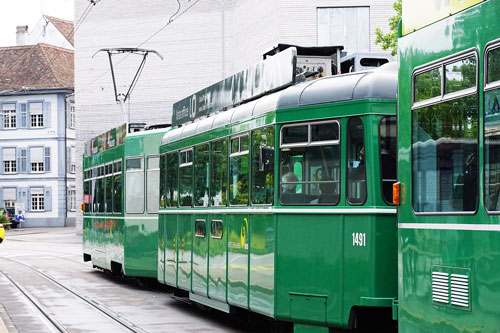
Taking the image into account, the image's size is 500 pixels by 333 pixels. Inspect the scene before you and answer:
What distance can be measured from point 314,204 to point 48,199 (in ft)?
198

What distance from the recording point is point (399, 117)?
7480mm

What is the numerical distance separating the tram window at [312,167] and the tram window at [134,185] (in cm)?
848

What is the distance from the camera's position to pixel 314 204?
29.8ft

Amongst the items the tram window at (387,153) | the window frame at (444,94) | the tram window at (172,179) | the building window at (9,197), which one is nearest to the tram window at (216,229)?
the tram window at (172,179)

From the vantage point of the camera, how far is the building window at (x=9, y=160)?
68.4 meters

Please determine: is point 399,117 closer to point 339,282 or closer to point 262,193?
point 339,282

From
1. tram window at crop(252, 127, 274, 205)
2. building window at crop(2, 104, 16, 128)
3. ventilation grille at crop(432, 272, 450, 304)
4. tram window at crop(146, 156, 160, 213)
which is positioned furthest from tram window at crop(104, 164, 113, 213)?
building window at crop(2, 104, 16, 128)

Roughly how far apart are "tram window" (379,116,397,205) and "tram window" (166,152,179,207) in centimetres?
575

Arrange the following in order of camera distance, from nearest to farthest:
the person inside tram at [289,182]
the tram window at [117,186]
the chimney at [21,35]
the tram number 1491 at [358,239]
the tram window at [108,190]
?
1. the tram number 1491 at [358,239]
2. the person inside tram at [289,182]
3. the tram window at [117,186]
4. the tram window at [108,190]
5. the chimney at [21,35]

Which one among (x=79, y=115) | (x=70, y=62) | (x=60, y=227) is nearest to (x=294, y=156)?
(x=79, y=115)

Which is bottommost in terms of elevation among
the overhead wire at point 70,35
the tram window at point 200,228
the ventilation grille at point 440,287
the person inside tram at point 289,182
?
the ventilation grille at point 440,287

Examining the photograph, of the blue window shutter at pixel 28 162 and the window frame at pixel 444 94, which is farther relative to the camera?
the blue window shutter at pixel 28 162

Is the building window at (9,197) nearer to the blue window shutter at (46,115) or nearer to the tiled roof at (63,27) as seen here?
the blue window shutter at (46,115)

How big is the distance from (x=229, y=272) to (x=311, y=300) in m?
2.37
